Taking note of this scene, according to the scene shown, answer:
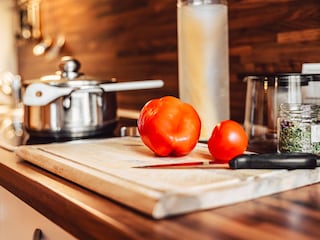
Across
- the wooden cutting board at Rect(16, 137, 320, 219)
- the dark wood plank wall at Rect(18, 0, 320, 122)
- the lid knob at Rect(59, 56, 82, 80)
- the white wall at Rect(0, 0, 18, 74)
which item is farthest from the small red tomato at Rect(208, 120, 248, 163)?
the white wall at Rect(0, 0, 18, 74)

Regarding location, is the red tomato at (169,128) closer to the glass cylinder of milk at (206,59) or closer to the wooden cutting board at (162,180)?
the wooden cutting board at (162,180)

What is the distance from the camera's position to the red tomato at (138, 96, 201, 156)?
89 cm

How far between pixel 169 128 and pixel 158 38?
35.3 inches

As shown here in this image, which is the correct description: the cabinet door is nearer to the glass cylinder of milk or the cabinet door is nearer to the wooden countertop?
the wooden countertop

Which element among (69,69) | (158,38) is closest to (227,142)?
(69,69)

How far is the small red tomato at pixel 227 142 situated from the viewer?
0.84 metres

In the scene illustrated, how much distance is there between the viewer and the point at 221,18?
1.20 m

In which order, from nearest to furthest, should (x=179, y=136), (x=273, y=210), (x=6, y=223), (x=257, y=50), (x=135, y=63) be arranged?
(x=273, y=210), (x=179, y=136), (x=6, y=223), (x=257, y=50), (x=135, y=63)

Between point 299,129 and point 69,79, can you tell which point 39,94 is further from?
point 299,129

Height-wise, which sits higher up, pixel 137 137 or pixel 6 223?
pixel 137 137

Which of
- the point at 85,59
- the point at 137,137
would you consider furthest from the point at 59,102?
the point at 85,59

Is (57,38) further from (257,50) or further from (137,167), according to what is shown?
(137,167)

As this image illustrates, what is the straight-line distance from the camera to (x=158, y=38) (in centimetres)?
174

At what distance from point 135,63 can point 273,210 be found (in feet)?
4.41
